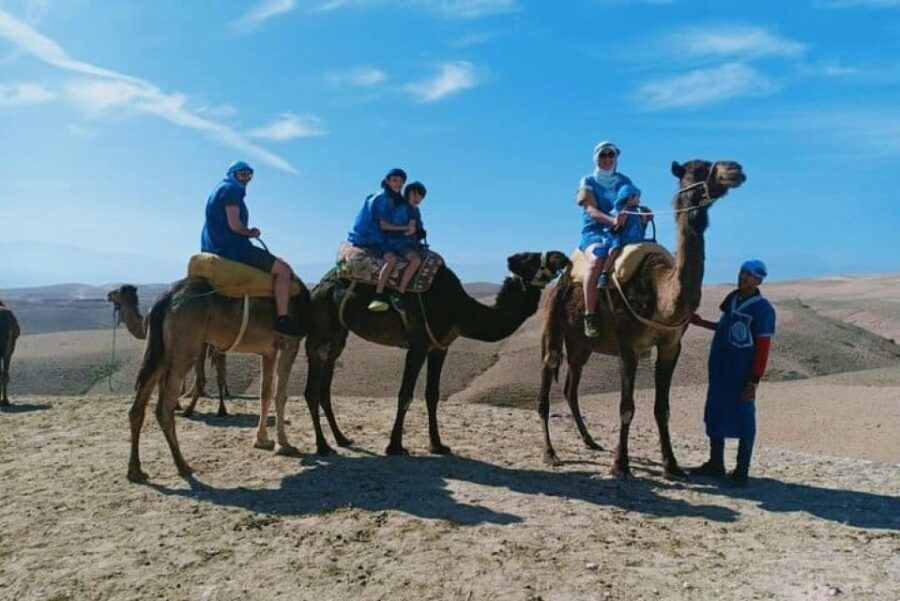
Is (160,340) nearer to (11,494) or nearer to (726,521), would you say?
(11,494)

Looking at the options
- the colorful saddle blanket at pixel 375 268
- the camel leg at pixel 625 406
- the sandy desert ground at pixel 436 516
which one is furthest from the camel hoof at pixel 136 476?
the camel leg at pixel 625 406

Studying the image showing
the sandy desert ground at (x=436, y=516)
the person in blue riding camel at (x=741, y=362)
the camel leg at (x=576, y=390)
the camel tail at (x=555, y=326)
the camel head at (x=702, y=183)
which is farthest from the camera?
the camel leg at (x=576, y=390)

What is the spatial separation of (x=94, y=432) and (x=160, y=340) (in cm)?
348

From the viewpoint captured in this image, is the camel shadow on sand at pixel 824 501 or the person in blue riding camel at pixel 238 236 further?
the person in blue riding camel at pixel 238 236

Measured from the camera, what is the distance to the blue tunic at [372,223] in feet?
30.2

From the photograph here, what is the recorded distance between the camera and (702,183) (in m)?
7.46

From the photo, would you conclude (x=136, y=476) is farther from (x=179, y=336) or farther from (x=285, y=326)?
(x=285, y=326)

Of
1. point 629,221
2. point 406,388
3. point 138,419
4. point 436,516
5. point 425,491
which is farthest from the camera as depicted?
point 406,388

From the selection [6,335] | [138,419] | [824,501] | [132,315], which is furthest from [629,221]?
[6,335]

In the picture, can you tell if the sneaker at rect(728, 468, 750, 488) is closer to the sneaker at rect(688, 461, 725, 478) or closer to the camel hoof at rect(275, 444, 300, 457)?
the sneaker at rect(688, 461, 725, 478)

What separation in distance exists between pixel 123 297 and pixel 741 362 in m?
9.45

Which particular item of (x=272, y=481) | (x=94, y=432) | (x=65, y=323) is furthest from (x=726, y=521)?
(x=65, y=323)

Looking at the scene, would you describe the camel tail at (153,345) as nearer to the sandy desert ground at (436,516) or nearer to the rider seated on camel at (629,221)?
the sandy desert ground at (436,516)

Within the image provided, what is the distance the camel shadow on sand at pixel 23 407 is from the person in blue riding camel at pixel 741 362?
11422 millimetres
